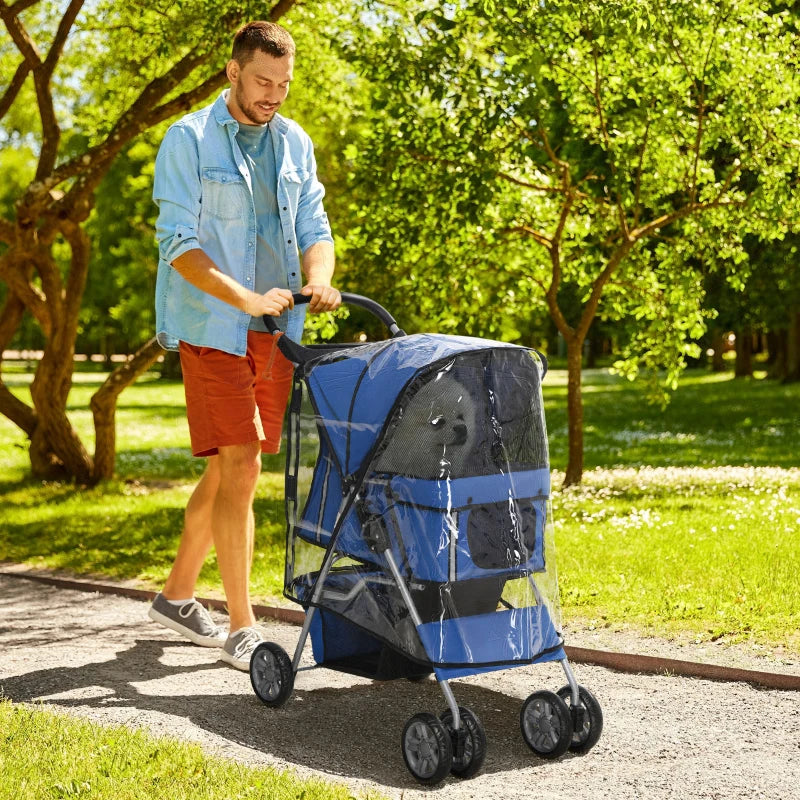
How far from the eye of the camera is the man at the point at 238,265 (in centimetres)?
473

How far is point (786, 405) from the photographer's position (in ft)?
83.4

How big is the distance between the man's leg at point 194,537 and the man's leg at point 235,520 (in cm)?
23

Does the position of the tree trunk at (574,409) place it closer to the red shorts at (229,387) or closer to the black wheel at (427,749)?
the red shorts at (229,387)

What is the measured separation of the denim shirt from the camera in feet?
15.7

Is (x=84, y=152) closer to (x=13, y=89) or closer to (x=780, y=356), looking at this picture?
(x=13, y=89)

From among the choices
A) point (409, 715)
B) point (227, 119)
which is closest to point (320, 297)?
point (227, 119)

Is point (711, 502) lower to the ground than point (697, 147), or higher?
lower

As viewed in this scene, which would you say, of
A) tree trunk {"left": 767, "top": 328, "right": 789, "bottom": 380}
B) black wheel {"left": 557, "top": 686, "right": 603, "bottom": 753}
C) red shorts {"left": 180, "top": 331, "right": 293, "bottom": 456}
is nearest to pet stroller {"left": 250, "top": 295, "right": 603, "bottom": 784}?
black wheel {"left": 557, "top": 686, "right": 603, "bottom": 753}

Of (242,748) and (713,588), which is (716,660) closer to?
(713,588)

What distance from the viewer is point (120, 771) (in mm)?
3602

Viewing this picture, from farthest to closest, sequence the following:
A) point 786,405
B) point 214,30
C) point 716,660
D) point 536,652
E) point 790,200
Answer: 1. point 786,405
2. point 790,200
3. point 214,30
4. point 716,660
5. point 536,652

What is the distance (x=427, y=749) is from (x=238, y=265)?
2211mm

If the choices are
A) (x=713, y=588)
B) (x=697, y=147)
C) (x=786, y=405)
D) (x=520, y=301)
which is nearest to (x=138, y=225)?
(x=786, y=405)

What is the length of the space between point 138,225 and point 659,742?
1370 inches
